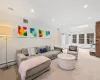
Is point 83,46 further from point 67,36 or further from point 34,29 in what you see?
point 34,29

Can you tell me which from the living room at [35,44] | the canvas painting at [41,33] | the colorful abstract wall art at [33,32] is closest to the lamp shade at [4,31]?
the living room at [35,44]

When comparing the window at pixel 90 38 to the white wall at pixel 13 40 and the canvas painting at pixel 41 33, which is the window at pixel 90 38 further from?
the white wall at pixel 13 40

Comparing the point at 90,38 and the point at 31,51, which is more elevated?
the point at 90,38

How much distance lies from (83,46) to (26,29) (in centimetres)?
813

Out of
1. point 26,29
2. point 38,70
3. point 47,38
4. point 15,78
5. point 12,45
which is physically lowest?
point 15,78

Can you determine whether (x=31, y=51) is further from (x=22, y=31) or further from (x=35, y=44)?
(x=22, y=31)

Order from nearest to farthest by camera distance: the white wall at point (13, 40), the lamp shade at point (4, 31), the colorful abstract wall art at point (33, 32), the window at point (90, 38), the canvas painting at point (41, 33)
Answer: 1. the lamp shade at point (4, 31)
2. the white wall at point (13, 40)
3. the colorful abstract wall art at point (33, 32)
4. the canvas painting at point (41, 33)
5. the window at point (90, 38)

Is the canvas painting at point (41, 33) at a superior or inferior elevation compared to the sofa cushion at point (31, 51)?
superior

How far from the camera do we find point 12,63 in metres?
3.56

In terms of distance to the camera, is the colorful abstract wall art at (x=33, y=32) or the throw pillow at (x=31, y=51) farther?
the colorful abstract wall art at (x=33, y=32)

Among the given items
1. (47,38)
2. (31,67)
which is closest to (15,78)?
(31,67)

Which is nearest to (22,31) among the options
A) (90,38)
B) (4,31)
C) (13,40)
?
(13,40)

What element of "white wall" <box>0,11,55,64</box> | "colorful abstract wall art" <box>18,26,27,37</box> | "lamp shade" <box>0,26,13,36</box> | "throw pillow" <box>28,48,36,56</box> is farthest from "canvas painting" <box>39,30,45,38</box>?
"lamp shade" <box>0,26,13,36</box>

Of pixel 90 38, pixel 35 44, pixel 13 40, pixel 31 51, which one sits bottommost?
pixel 31 51
